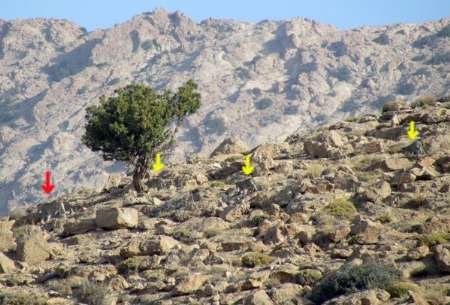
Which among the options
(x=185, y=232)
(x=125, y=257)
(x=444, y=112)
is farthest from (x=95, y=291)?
(x=444, y=112)

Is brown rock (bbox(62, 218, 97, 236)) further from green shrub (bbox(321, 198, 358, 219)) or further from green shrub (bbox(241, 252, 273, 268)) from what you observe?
green shrub (bbox(241, 252, 273, 268))

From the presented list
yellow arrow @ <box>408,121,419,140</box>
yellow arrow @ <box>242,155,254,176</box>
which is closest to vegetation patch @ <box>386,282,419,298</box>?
yellow arrow @ <box>242,155,254,176</box>

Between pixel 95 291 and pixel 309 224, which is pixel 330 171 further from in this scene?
pixel 95 291

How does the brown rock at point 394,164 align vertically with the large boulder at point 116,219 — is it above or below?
above

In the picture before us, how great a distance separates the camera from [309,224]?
990 inches

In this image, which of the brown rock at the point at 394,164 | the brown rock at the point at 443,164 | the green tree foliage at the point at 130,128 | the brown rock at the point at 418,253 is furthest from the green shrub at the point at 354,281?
the green tree foliage at the point at 130,128

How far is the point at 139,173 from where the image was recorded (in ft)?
128

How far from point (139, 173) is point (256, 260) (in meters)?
18.1

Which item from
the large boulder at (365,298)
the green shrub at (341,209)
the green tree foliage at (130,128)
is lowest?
the large boulder at (365,298)

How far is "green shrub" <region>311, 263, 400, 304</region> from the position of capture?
688 inches

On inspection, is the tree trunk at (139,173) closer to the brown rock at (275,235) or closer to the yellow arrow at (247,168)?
the yellow arrow at (247,168)

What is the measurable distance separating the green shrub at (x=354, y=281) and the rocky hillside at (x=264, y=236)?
3 centimetres

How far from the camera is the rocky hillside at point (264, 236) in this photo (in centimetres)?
1867

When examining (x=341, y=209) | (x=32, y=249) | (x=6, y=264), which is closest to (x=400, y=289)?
(x=341, y=209)
